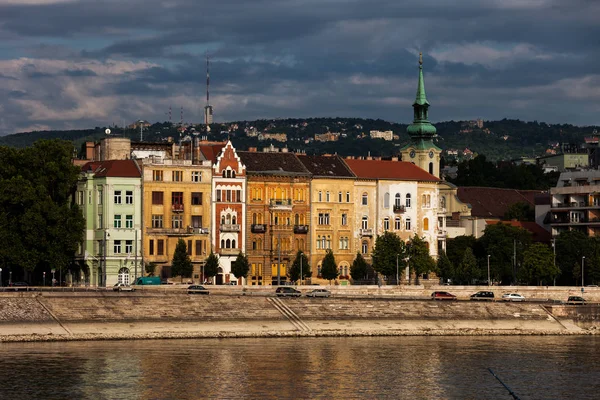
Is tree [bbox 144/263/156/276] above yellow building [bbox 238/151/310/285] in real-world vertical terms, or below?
below

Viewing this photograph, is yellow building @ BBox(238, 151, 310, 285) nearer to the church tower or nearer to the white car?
the white car

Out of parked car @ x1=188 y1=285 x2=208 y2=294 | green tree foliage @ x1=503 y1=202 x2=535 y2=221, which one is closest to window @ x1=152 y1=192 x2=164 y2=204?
parked car @ x1=188 y1=285 x2=208 y2=294

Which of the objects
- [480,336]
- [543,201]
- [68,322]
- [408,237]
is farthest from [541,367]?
[543,201]

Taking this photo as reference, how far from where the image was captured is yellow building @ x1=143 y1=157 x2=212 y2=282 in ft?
454

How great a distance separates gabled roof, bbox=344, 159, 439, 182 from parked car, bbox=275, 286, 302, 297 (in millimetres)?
30777

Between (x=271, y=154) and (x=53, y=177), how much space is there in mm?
25351

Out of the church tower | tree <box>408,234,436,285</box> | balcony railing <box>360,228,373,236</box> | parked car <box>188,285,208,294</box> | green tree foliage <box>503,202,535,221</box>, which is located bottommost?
parked car <box>188,285,208,294</box>

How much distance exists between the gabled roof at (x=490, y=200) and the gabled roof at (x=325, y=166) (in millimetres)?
33838

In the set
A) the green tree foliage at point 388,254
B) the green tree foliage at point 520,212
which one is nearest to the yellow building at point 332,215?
the green tree foliage at point 388,254

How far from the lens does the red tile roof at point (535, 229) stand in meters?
171

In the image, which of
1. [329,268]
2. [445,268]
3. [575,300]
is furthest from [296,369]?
[445,268]

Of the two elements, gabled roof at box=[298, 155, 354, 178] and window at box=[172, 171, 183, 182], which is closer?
window at box=[172, 171, 183, 182]

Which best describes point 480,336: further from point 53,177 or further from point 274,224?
point 53,177

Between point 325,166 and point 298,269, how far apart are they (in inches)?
564
